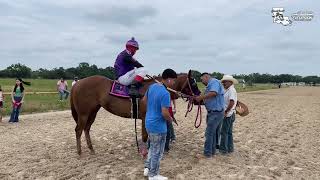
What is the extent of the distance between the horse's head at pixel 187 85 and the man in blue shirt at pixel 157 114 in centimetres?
265

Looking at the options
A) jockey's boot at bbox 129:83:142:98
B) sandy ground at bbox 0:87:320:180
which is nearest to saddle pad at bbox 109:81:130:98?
jockey's boot at bbox 129:83:142:98

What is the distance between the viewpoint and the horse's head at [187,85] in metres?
10.1

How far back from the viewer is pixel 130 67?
32.1ft

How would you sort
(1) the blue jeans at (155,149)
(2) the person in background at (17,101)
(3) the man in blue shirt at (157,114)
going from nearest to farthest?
(3) the man in blue shirt at (157,114), (1) the blue jeans at (155,149), (2) the person in background at (17,101)

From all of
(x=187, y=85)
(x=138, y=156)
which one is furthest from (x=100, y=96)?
(x=187, y=85)

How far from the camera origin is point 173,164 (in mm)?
9164

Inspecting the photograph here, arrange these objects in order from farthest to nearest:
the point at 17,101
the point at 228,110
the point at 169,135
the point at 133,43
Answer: the point at 17,101, the point at 169,135, the point at 228,110, the point at 133,43

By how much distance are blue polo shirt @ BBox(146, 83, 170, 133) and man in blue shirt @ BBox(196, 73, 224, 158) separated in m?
2.44

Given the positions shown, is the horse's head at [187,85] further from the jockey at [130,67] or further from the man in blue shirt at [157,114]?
the man in blue shirt at [157,114]

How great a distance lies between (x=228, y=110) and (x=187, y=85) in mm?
1178

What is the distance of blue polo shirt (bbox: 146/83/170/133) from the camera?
721 centimetres

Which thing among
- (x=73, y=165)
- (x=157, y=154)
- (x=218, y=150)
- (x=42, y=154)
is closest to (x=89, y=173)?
(x=73, y=165)

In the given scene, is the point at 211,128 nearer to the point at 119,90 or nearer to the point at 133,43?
the point at 119,90

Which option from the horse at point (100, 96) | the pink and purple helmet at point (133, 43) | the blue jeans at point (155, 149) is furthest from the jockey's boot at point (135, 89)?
Answer: the blue jeans at point (155, 149)
